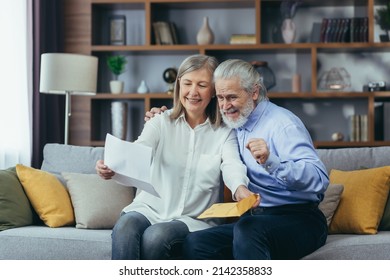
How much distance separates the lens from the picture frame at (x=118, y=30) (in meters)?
5.50

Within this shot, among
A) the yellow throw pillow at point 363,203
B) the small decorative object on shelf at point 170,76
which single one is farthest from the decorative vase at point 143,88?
the yellow throw pillow at point 363,203

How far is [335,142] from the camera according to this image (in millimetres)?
5188

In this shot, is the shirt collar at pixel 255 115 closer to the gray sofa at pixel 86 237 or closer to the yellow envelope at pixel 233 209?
the yellow envelope at pixel 233 209

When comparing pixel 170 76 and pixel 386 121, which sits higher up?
pixel 170 76

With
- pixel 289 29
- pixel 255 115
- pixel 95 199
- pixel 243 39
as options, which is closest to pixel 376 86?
pixel 289 29

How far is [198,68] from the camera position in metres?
2.74

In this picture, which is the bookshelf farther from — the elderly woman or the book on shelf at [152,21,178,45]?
the elderly woman

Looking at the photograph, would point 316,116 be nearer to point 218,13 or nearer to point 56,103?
point 218,13

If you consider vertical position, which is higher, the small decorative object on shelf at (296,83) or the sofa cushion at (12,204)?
the small decorative object on shelf at (296,83)

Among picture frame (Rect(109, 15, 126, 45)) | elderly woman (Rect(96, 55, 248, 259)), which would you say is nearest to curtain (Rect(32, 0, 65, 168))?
picture frame (Rect(109, 15, 126, 45))

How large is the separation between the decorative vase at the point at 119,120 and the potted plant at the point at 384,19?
197 cm

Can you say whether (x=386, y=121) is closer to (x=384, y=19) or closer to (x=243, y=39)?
(x=384, y=19)

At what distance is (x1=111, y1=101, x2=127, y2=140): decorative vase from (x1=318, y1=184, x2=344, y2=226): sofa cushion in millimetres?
2587

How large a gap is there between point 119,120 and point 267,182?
116 inches
